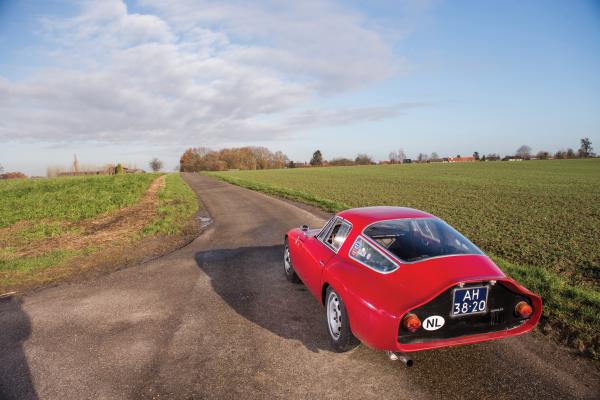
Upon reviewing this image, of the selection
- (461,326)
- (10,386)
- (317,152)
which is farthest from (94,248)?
(317,152)

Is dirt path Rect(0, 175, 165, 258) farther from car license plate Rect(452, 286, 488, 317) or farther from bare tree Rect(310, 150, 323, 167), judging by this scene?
bare tree Rect(310, 150, 323, 167)

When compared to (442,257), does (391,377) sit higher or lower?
lower

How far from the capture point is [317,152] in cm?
15512

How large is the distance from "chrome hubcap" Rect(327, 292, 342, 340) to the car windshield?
88 centimetres

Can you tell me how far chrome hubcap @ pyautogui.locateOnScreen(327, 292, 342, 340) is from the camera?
3920 millimetres

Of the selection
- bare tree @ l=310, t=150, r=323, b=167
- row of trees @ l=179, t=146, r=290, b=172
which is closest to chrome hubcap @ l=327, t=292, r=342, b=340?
row of trees @ l=179, t=146, r=290, b=172

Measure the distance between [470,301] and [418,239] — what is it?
1.02 meters

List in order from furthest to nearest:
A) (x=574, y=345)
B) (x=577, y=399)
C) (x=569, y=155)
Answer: (x=569, y=155) → (x=574, y=345) → (x=577, y=399)

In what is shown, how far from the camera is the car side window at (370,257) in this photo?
3613 mm

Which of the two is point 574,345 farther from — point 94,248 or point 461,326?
point 94,248

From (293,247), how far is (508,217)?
10923 mm

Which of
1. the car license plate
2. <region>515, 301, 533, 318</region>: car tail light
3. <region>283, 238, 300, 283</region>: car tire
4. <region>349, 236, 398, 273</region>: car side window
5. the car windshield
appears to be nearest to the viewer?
the car license plate

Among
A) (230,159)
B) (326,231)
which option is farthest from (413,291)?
(230,159)

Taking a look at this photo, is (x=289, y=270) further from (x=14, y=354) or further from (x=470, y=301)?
(x=14, y=354)
